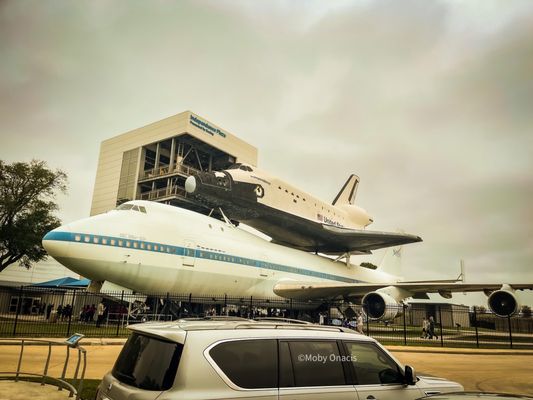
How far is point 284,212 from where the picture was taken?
1287 inches

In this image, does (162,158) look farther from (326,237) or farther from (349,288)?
(349,288)

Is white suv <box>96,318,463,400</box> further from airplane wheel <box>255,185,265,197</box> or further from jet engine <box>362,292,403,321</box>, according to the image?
airplane wheel <box>255,185,265,197</box>

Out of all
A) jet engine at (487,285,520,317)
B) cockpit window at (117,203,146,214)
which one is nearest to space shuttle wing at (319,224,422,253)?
jet engine at (487,285,520,317)

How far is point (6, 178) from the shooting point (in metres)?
37.6

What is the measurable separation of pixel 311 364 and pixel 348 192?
43.5 m

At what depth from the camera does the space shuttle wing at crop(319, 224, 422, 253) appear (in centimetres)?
3700

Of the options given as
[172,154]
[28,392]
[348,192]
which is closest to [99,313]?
[28,392]

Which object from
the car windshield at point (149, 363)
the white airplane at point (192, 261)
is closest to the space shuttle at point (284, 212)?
the white airplane at point (192, 261)

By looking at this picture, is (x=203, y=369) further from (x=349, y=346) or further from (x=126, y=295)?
(x=126, y=295)

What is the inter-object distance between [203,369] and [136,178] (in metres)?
51.8

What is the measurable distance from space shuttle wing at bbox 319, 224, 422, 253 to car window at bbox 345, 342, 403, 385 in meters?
31.3

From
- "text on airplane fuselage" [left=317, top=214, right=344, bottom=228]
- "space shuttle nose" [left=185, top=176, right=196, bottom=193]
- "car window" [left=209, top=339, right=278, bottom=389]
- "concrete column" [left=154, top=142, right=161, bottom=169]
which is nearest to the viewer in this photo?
"car window" [left=209, top=339, right=278, bottom=389]

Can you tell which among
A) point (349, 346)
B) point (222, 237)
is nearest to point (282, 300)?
point (222, 237)

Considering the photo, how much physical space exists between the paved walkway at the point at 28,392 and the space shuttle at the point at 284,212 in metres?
20.3
